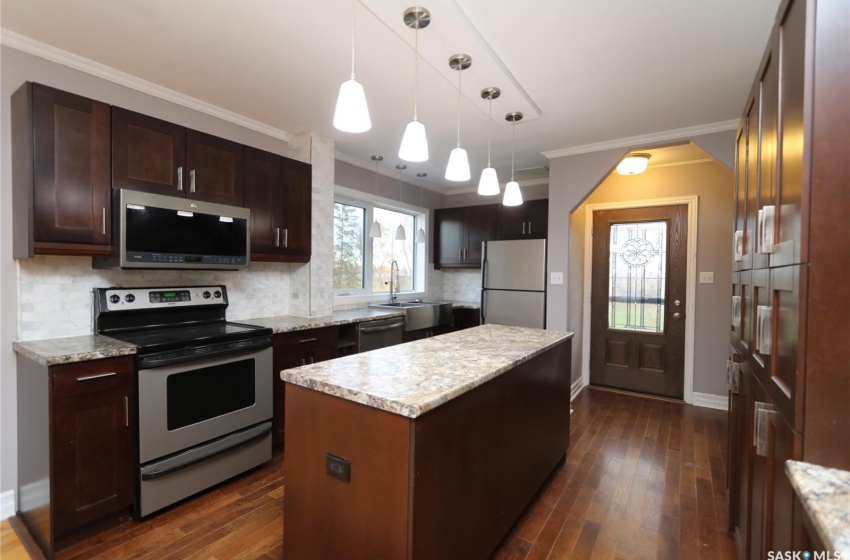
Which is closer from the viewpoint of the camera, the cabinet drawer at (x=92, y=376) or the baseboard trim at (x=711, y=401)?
the cabinet drawer at (x=92, y=376)

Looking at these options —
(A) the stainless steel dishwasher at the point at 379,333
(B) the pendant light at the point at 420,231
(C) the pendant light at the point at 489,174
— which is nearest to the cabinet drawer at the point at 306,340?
(A) the stainless steel dishwasher at the point at 379,333

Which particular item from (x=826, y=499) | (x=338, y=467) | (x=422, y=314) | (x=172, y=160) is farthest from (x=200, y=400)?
(x=826, y=499)

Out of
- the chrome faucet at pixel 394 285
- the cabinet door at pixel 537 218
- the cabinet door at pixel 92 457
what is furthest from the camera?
the chrome faucet at pixel 394 285

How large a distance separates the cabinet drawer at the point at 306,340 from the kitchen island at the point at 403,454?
3.96 feet

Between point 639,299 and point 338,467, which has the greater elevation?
point 639,299

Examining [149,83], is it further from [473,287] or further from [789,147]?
[473,287]

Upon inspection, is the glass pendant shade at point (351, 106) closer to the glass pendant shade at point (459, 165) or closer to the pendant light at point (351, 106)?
the pendant light at point (351, 106)

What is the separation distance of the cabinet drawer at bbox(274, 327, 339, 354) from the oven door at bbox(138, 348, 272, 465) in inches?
6.6

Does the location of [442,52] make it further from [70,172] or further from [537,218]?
[537,218]

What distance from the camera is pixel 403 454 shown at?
3.93 feet

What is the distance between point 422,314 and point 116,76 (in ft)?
10.1

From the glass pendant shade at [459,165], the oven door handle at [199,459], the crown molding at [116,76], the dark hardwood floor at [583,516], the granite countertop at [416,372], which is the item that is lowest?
the dark hardwood floor at [583,516]

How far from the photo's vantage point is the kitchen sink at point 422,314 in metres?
4.04

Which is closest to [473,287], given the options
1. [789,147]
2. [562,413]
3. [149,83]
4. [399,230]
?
[399,230]
